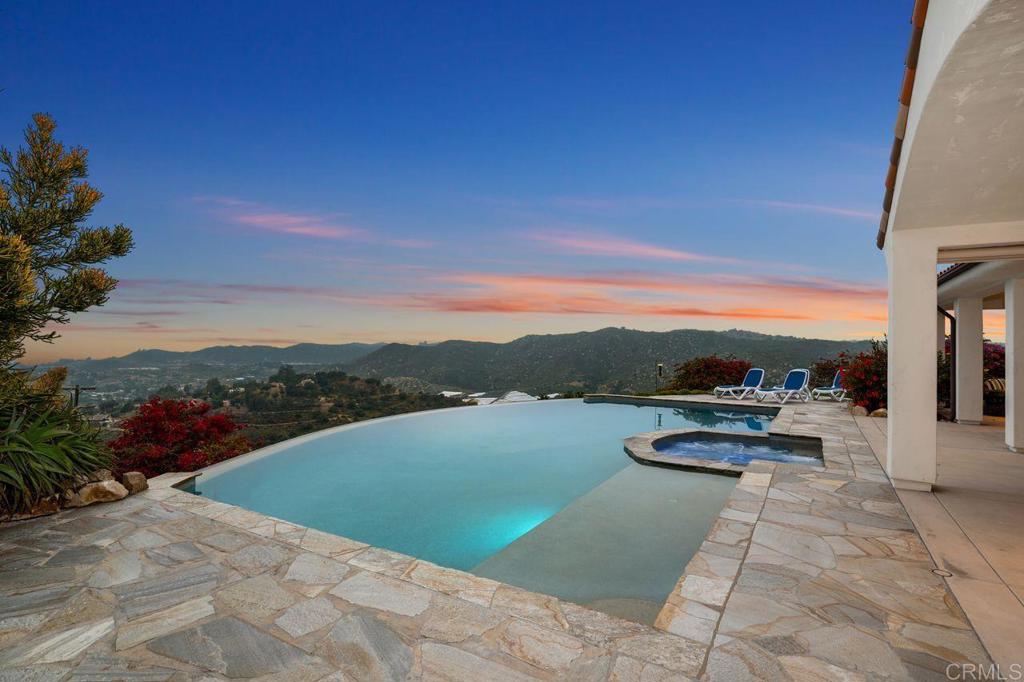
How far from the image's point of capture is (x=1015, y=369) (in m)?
5.99

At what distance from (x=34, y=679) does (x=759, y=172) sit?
14.4 m

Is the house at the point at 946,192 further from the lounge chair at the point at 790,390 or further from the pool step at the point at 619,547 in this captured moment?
the lounge chair at the point at 790,390

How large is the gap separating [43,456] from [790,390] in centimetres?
1485

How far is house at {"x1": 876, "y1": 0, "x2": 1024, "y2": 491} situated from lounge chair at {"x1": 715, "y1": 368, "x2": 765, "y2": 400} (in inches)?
275

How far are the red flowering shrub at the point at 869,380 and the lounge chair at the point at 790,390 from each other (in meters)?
2.03

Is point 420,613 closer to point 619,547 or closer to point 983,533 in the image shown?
point 619,547

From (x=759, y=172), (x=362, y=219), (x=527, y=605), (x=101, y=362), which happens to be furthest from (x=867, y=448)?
(x=101, y=362)

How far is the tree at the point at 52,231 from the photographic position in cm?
378

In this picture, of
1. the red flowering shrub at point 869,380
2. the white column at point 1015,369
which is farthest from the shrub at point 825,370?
the white column at point 1015,369

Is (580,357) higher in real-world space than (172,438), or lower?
higher

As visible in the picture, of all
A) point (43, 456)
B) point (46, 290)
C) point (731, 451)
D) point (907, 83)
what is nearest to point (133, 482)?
point (43, 456)

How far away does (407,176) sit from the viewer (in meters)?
12.3

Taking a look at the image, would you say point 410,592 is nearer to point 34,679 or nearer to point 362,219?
point 34,679

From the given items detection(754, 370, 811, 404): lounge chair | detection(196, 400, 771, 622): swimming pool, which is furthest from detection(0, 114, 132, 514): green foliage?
detection(754, 370, 811, 404): lounge chair
